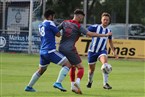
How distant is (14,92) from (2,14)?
26.8m

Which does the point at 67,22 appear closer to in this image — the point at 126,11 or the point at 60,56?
the point at 60,56

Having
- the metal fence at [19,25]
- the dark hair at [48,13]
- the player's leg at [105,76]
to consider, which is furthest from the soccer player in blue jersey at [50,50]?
the metal fence at [19,25]

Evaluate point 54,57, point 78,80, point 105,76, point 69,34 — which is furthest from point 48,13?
point 105,76

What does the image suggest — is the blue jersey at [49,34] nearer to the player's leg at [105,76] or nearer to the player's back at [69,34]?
the player's back at [69,34]

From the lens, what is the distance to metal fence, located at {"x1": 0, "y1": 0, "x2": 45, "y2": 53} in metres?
36.7

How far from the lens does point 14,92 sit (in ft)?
45.9

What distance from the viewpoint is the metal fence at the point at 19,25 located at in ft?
120

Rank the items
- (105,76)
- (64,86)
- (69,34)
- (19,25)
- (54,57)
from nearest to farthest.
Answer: (54,57)
(69,34)
(64,86)
(105,76)
(19,25)

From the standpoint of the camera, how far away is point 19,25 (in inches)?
1563

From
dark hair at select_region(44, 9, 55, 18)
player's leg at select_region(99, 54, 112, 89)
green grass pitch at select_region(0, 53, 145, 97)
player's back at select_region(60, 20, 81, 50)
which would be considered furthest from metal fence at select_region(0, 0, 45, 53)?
dark hair at select_region(44, 9, 55, 18)

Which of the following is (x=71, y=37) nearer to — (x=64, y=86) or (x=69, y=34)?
(x=69, y=34)

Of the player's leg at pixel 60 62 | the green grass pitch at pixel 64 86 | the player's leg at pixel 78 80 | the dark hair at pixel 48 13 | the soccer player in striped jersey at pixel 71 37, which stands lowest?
the green grass pitch at pixel 64 86

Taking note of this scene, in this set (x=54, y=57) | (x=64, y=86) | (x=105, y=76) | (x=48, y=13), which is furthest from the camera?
(x=105, y=76)

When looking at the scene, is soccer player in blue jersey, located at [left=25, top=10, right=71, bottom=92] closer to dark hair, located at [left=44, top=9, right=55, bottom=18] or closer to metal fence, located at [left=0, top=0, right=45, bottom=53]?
dark hair, located at [left=44, top=9, right=55, bottom=18]
